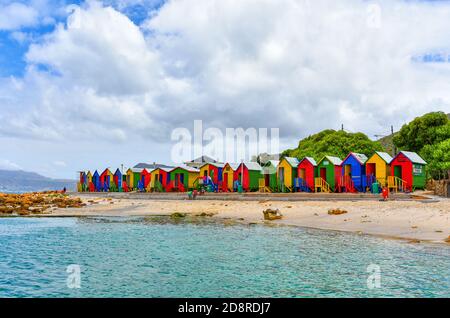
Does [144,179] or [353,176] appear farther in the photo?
[144,179]

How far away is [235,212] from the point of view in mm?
33375

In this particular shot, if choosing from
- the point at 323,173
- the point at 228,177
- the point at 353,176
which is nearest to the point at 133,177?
the point at 228,177

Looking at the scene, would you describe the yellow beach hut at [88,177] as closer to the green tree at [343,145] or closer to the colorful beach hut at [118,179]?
the colorful beach hut at [118,179]

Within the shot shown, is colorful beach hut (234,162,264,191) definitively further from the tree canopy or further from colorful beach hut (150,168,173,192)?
the tree canopy

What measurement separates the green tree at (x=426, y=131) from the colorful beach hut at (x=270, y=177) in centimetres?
2235

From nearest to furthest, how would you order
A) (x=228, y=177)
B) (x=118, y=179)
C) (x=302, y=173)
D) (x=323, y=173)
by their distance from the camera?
(x=323, y=173)
(x=302, y=173)
(x=228, y=177)
(x=118, y=179)

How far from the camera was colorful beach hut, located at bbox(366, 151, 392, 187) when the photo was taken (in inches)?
1649

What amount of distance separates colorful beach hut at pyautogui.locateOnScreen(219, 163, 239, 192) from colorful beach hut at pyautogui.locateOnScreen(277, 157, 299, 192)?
708 centimetres

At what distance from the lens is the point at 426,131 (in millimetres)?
58750

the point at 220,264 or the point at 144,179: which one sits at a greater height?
the point at 144,179

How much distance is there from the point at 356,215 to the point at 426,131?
129ft

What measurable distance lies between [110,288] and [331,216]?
18150 mm

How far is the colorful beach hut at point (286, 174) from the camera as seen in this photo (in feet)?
162

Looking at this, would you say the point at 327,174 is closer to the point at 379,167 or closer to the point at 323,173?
the point at 323,173
